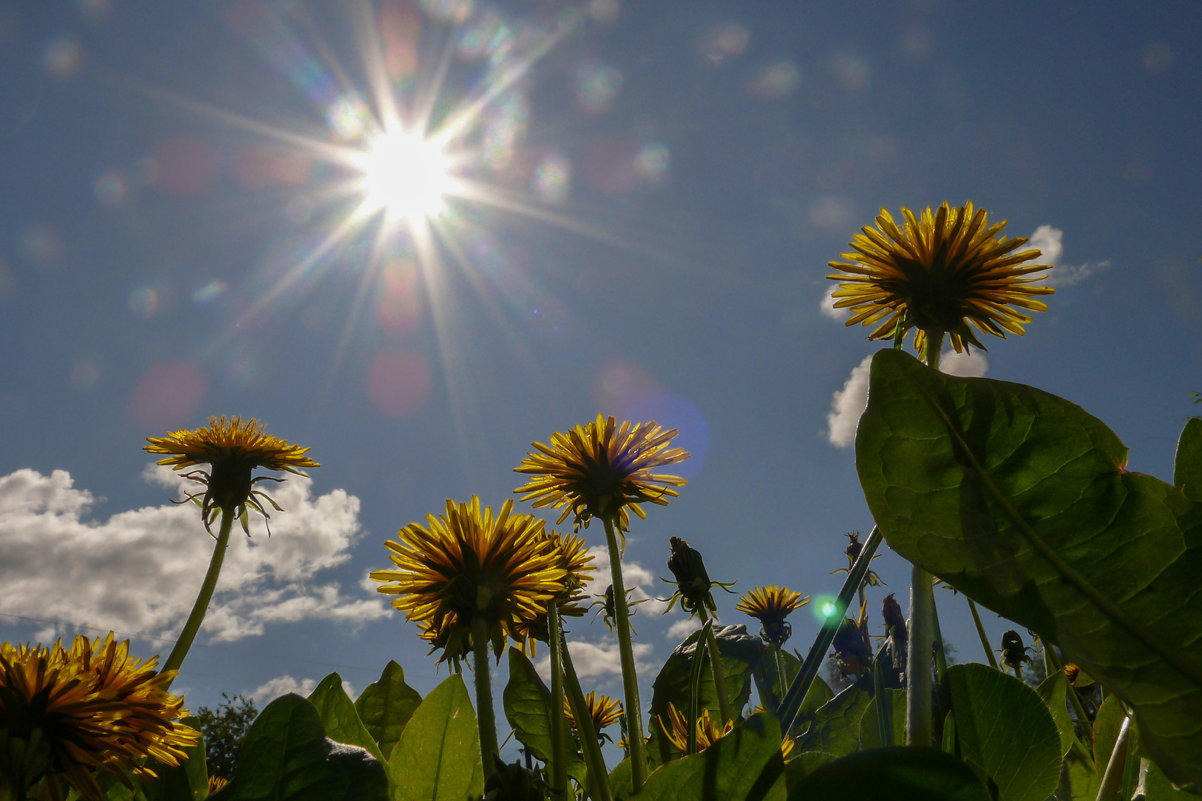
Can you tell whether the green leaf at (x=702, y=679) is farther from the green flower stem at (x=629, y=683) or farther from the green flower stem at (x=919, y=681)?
the green flower stem at (x=919, y=681)

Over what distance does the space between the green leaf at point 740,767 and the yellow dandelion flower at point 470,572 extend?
0.48 metres

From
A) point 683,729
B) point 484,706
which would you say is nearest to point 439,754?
point 484,706

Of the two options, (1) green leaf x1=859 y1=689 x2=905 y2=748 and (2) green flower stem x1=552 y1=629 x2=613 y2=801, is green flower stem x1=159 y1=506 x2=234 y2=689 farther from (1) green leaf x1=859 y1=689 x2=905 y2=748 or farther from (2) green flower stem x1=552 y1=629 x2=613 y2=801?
(1) green leaf x1=859 y1=689 x2=905 y2=748

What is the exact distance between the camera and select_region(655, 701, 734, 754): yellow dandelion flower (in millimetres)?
1441

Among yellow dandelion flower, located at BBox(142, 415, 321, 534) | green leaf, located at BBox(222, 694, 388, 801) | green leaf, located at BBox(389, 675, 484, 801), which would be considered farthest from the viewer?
yellow dandelion flower, located at BBox(142, 415, 321, 534)

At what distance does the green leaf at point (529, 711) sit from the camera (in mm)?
1401

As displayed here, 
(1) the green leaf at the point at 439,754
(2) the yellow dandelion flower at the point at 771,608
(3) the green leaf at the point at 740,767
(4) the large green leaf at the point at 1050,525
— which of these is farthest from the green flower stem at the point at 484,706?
(2) the yellow dandelion flower at the point at 771,608

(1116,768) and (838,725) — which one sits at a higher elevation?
(838,725)

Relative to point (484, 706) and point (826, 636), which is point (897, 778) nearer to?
point (826, 636)

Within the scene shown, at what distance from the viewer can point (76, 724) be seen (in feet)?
3.59

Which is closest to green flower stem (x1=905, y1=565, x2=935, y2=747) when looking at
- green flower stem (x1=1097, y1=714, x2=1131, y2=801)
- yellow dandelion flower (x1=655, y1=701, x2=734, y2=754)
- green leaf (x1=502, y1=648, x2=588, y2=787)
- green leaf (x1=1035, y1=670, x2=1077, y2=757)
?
green flower stem (x1=1097, y1=714, x2=1131, y2=801)

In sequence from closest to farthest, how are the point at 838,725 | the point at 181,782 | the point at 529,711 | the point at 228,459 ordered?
the point at 181,782 < the point at 838,725 < the point at 529,711 < the point at 228,459

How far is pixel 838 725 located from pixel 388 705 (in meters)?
0.89

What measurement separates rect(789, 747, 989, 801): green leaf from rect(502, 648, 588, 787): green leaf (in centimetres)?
85
